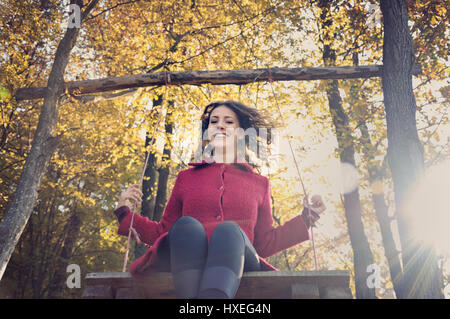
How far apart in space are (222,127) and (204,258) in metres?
1.44

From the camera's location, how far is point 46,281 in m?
11.5

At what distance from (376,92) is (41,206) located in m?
10.3

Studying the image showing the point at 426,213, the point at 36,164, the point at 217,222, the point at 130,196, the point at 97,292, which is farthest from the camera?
the point at 36,164

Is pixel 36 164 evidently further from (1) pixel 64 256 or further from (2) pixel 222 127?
(1) pixel 64 256

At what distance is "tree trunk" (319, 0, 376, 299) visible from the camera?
6.79 meters

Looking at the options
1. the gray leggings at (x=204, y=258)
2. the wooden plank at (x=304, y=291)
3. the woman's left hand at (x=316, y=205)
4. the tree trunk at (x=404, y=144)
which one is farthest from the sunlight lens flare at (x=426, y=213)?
the gray leggings at (x=204, y=258)

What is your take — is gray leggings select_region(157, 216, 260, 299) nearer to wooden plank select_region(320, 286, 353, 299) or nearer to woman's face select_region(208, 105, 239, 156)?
wooden plank select_region(320, 286, 353, 299)

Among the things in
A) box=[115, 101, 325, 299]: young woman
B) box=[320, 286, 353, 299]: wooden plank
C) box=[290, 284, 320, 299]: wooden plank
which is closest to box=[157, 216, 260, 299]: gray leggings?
box=[115, 101, 325, 299]: young woman

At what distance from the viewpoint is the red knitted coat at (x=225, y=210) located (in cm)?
262

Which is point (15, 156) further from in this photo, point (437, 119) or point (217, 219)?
point (437, 119)

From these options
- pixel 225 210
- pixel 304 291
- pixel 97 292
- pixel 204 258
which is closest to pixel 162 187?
pixel 225 210

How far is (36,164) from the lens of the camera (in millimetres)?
5133

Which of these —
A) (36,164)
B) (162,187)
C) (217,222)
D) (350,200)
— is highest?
(162,187)

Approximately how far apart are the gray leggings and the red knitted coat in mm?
385
